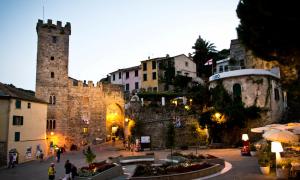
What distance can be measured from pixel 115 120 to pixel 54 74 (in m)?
13.3

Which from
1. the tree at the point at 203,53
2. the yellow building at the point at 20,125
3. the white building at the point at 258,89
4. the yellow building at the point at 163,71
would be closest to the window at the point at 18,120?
the yellow building at the point at 20,125

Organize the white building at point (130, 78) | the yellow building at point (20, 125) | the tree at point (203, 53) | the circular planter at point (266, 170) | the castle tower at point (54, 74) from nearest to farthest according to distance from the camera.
A: the circular planter at point (266, 170) → the yellow building at point (20, 125) → the castle tower at point (54, 74) → the tree at point (203, 53) → the white building at point (130, 78)

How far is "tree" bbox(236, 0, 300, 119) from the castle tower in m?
36.8

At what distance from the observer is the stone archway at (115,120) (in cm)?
5081

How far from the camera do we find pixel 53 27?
150ft

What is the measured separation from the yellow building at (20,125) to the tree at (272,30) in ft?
88.6

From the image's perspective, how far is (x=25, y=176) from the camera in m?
21.8

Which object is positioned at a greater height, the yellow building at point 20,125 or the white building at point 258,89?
the white building at point 258,89

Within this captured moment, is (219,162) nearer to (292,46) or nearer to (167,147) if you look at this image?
(292,46)

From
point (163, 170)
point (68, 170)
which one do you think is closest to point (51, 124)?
point (68, 170)

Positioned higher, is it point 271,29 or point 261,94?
point 271,29

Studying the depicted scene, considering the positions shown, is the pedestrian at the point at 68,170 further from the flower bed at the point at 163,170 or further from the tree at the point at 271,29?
the tree at the point at 271,29

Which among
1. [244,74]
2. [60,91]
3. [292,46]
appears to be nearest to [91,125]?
[60,91]

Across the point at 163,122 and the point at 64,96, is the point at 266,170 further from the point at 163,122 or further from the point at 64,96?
the point at 64,96
